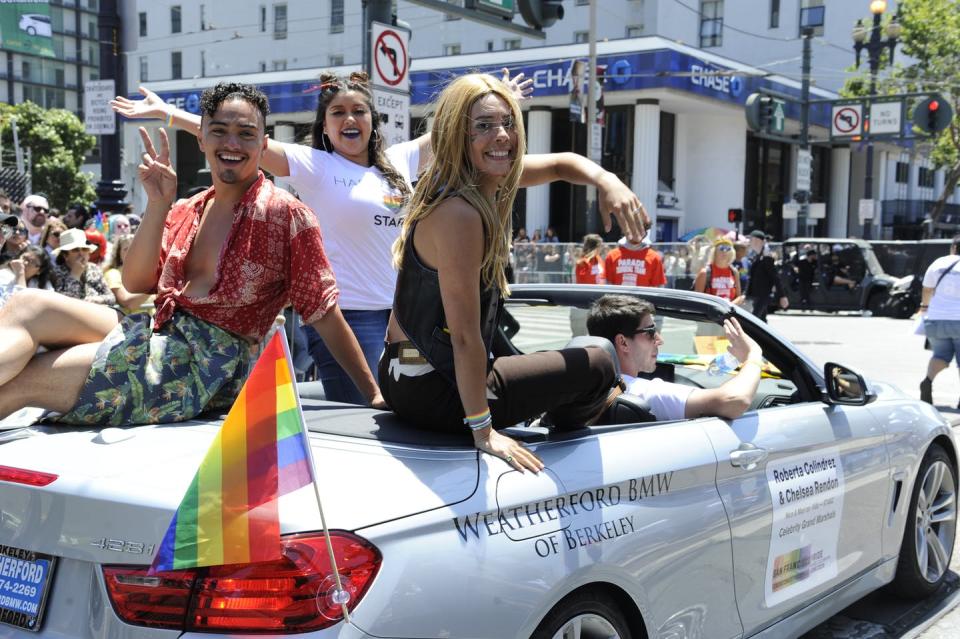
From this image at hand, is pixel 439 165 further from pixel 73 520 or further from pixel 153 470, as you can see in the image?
pixel 73 520

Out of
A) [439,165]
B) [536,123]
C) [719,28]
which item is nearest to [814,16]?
[719,28]

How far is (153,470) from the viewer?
7.48ft

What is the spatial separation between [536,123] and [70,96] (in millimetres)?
104298

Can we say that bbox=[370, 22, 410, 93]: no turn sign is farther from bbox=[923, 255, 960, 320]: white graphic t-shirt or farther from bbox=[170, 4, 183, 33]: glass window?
bbox=[170, 4, 183, 33]: glass window

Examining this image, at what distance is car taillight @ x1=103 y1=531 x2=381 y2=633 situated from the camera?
6.70 feet

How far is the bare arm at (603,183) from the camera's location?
2.72 metres

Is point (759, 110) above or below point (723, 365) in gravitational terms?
above

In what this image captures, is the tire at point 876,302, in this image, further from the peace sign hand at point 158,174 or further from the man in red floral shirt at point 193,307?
the peace sign hand at point 158,174

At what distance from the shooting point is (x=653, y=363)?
389cm

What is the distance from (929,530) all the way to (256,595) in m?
3.54

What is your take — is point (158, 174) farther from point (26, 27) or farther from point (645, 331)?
point (26, 27)

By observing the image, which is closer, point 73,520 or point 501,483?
point 73,520

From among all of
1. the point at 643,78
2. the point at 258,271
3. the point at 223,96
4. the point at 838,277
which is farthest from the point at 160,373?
the point at 643,78

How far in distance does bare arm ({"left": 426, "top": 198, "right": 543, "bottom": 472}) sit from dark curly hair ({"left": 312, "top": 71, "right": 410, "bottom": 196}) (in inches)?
61.5
